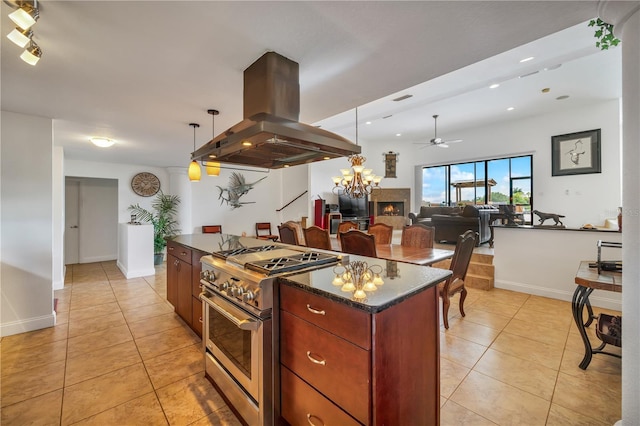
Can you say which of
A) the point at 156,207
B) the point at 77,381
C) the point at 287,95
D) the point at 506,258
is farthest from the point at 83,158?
the point at 506,258

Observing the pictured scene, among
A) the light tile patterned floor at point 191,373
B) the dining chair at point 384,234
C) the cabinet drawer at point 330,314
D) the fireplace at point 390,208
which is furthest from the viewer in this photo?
the fireplace at point 390,208

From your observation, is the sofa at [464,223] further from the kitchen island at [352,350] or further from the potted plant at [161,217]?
the potted plant at [161,217]

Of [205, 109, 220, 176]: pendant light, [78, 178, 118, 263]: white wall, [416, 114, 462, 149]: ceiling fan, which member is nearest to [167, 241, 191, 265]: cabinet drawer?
[205, 109, 220, 176]: pendant light

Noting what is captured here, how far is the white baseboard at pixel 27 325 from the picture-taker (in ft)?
8.57

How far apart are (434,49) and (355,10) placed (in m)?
0.67

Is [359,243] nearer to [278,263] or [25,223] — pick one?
[278,263]

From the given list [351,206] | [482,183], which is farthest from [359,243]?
[482,183]

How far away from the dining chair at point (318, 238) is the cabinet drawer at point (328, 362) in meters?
1.75

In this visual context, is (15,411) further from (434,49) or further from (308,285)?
(434,49)

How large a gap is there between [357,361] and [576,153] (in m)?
→ 7.90

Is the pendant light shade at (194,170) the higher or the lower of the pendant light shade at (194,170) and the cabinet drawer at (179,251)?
the higher

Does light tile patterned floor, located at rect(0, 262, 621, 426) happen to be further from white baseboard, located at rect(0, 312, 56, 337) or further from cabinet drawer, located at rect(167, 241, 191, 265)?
cabinet drawer, located at rect(167, 241, 191, 265)

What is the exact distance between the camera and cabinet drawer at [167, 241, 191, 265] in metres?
2.54

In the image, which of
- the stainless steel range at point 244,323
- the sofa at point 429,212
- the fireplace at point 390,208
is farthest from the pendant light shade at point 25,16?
the fireplace at point 390,208
